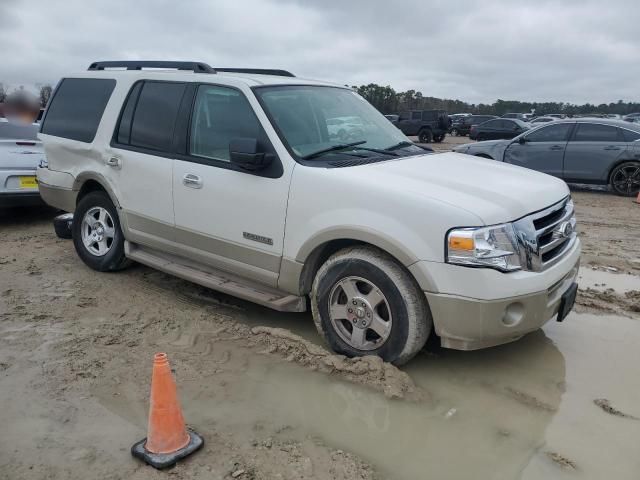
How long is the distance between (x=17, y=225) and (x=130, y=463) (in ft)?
20.7

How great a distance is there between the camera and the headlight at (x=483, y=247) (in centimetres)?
333

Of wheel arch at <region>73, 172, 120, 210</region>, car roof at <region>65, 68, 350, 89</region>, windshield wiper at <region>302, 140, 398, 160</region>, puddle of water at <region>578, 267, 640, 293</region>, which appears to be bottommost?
puddle of water at <region>578, 267, 640, 293</region>

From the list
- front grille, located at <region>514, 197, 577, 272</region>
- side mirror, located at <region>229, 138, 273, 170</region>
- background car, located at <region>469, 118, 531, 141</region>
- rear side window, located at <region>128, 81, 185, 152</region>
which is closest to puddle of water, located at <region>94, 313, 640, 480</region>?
front grille, located at <region>514, 197, 577, 272</region>

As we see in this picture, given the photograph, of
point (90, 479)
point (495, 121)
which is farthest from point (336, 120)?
point (495, 121)

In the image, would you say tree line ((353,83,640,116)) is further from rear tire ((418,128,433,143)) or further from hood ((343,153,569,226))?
hood ((343,153,569,226))

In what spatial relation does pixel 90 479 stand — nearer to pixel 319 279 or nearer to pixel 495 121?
pixel 319 279

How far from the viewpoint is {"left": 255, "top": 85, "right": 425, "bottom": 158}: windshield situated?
4242mm

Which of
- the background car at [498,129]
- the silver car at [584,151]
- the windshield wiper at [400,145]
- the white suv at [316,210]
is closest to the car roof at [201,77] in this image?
the white suv at [316,210]

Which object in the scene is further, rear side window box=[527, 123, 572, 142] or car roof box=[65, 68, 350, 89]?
rear side window box=[527, 123, 572, 142]

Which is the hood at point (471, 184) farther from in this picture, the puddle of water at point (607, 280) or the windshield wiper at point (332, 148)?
the puddle of water at point (607, 280)

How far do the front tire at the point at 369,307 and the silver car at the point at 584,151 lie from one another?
952 centimetres

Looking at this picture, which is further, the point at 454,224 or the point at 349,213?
the point at 349,213

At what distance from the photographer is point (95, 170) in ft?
17.9

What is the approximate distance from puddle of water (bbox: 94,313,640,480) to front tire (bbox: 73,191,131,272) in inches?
89.9
